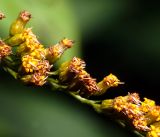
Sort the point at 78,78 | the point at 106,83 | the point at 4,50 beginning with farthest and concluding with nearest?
the point at 106,83 → the point at 78,78 → the point at 4,50

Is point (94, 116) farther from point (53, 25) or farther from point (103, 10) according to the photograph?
point (53, 25)

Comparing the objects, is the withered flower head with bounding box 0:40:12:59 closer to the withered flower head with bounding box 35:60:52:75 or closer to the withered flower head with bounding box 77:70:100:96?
the withered flower head with bounding box 35:60:52:75

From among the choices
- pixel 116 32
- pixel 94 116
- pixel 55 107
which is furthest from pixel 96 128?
pixel 116 32

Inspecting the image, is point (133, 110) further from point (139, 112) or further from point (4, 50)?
point (4, 50)

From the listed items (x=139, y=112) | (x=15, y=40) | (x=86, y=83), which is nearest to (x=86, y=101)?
(x=86, y=83)

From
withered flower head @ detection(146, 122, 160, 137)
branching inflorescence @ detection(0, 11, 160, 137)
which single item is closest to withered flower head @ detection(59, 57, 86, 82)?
branching inflorescence @ detection(0, 11, 160, 137)

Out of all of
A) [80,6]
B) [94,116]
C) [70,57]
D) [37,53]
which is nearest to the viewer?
[37,53]

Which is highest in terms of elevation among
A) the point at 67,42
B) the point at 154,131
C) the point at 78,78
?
the point at 67,42
